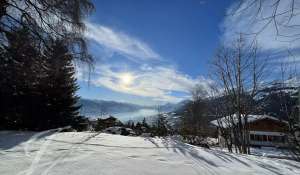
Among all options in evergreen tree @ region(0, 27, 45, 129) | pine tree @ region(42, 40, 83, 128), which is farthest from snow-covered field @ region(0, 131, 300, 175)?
pine tree @ region(42, 40, 83, 128)

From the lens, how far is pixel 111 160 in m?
4.63

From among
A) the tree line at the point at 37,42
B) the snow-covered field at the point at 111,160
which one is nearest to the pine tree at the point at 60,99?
the tree line at the point at 37,42

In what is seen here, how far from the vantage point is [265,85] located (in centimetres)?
1338

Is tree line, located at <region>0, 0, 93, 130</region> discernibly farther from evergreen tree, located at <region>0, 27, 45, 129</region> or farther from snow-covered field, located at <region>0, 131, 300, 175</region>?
snow-covered field, located at <region>0, 131, 300, 175</region>

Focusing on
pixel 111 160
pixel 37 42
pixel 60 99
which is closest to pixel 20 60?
pixel 37 42

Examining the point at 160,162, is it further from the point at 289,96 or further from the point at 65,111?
the point at 65,111

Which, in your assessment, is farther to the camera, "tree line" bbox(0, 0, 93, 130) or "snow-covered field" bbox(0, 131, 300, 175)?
"tree line" bbox(0, 0, 93, 130)

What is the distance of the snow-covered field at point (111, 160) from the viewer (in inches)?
160

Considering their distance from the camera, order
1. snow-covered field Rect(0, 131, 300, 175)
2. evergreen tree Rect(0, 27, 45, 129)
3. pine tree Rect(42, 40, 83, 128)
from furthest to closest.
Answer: pine tree Rect(42, 40, 83, 128) < evergreen tree Rect(0, 27, 45, 129) < snow-covered field Rect(0, 131, 300, 175)

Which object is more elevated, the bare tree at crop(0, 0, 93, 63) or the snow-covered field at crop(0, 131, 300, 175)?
the bare tree at crop(0, 0, 93, 63)

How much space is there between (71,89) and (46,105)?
3748 mm

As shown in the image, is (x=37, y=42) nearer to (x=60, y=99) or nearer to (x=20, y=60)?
(x=20, y=60)

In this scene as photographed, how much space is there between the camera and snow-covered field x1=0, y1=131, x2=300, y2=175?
4.06 meters

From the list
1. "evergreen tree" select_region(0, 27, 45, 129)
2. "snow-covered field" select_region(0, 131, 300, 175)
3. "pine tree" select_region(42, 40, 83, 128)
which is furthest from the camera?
"pine tree" select_region(42, 40, 83, 128)
